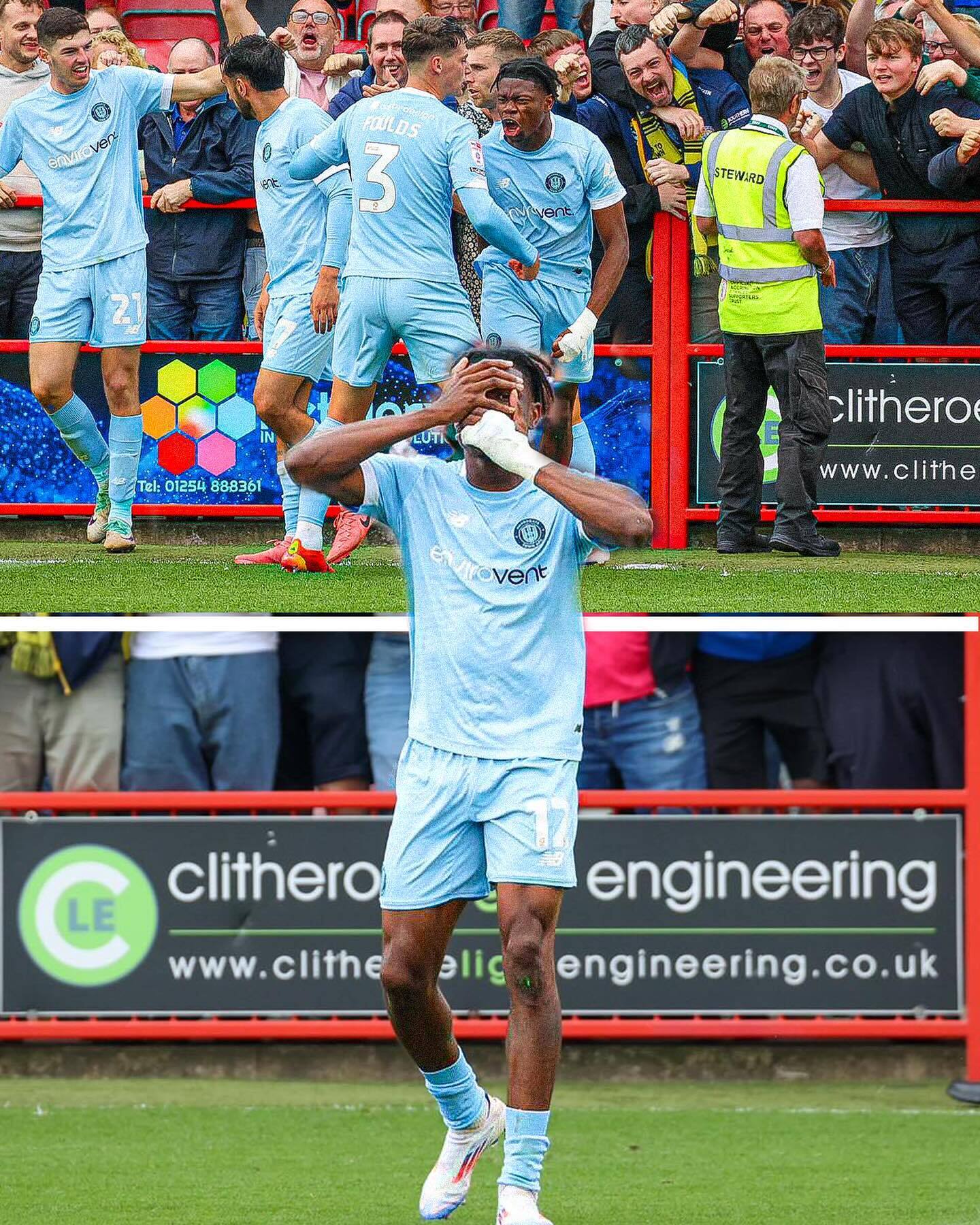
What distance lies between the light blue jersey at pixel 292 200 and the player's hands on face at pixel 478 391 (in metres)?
4.11

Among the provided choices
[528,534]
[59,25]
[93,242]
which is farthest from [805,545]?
[528,534]

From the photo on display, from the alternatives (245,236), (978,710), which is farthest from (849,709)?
(245,236)

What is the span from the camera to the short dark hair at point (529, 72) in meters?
7.93

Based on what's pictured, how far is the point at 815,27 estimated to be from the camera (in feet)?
31.1

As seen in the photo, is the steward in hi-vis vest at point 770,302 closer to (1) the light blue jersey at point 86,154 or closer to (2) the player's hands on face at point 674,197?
(2) the player's hands on face at point 674,197

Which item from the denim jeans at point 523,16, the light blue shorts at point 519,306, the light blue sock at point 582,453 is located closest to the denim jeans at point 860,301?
the light blue shorts at point 519,306

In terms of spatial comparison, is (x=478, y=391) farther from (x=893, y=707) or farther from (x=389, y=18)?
(x=389, y=18)

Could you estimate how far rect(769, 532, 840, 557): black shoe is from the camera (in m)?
8.66

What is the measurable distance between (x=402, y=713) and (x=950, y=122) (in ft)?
14.9

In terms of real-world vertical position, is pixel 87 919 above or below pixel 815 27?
below

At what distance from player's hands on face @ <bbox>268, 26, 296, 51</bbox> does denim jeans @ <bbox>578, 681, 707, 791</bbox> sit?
5301 millimetres

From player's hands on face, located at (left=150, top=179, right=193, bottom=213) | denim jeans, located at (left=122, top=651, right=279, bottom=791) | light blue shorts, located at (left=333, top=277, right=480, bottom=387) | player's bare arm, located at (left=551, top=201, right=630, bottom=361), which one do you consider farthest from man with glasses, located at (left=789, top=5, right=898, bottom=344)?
denim jeans, located at (left=122, top=651, right=279, bottom=791)

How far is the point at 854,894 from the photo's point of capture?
246 inches

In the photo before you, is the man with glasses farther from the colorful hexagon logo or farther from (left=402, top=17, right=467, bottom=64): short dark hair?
the colorful hexagon logo
